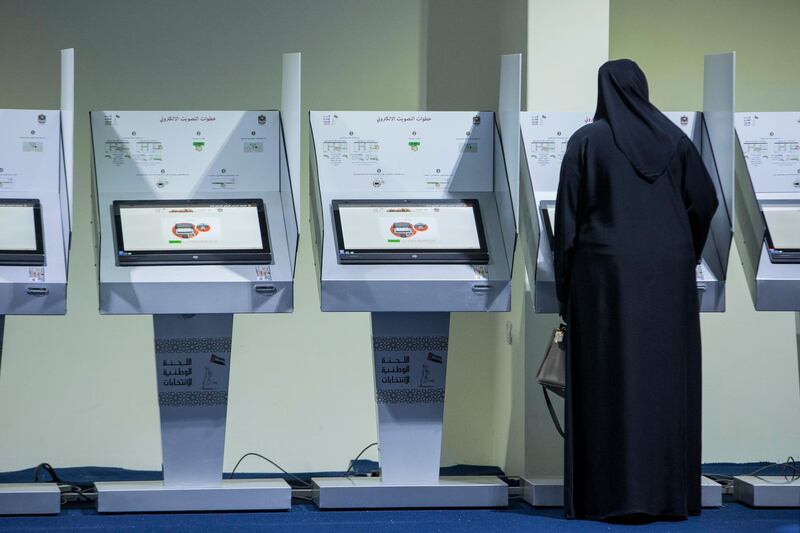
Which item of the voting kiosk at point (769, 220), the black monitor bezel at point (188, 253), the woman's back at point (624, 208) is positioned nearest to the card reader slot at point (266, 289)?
the black monitor bezel at point (188, 253)

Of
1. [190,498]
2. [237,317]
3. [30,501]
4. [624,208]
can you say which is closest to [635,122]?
[624,208]

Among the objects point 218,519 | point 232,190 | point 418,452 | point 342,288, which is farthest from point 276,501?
point 232,190

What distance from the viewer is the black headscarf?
415 centimetres

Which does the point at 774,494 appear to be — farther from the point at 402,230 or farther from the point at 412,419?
the point at 402,230

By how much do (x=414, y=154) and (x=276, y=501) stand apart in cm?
146

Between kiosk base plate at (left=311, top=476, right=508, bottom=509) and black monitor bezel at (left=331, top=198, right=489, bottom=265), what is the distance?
34.5 inches

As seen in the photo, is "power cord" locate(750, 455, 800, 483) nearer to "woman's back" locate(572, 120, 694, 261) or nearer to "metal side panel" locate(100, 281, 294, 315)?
"woman's back" locate(572, 120, 694, 261)

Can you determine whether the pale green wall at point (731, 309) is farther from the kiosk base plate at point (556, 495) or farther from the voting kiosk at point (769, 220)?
the kiosk base plate at point (556, 495)

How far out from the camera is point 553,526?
4094 mm

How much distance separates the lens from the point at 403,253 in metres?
4.32

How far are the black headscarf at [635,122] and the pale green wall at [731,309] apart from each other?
74.9 inches

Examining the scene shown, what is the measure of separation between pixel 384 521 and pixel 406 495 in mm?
253

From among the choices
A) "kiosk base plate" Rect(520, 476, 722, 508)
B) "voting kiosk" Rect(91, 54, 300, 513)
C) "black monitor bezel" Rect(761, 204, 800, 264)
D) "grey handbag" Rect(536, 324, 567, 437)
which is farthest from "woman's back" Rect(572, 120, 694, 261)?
"voting kiosk" Rect(91, 54, 300, 513)

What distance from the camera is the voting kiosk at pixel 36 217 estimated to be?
4.08 metres
